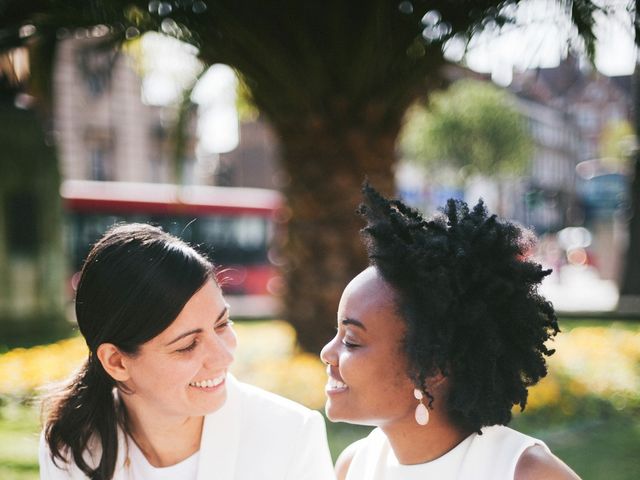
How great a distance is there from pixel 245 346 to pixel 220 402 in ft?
19.5

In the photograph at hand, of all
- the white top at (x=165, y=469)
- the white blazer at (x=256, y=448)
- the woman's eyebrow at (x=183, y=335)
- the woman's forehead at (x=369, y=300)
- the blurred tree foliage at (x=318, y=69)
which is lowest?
the white top at (x=165, y=469)

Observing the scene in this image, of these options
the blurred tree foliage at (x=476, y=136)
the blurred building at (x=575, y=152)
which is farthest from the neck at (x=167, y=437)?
the blurred tree foliage at (x=476, y=136)

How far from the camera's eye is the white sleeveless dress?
6.93 ft

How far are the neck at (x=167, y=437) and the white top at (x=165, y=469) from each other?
0.08 ft

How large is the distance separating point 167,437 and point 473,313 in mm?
1177

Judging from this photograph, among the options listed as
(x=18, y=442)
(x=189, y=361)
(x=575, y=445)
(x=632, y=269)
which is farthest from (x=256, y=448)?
(x=632, y=269)

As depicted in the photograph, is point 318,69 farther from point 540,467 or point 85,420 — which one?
point 540,467

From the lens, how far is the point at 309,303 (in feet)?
23.4

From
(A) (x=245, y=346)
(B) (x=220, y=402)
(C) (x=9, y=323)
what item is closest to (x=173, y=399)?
(B) (x=220, y=402)

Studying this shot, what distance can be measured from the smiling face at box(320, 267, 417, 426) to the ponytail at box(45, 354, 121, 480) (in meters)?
0.85

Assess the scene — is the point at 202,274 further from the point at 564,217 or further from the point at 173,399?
the point at 564,217

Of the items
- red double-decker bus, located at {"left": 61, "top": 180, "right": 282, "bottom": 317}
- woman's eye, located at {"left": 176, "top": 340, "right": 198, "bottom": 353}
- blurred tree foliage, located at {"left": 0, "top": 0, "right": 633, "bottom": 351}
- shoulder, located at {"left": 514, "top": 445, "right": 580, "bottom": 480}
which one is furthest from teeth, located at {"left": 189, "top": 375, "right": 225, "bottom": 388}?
red double-decker bus, located at {"left": 61, "top": 180, "right": 282, "bottom": 317}

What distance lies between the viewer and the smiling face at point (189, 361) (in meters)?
2.43

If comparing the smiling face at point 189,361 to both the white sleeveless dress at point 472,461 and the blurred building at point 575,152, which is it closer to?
the white sleeveless dress at point 472,461
